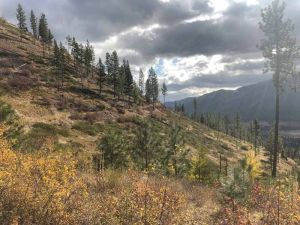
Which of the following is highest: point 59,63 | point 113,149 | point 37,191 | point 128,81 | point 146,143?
point 59,63

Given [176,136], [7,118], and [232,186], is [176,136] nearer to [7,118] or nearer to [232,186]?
[7,118]

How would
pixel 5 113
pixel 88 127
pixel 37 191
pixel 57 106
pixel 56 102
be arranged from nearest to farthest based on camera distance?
1. pixel 37 191
2. pixel 5 113
3. pixel 88 127
4. pixel 57 106
5. pixel 56 102

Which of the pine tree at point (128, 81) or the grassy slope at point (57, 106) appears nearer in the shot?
the grassy slope at point (57, 106)

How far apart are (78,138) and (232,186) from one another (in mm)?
48164

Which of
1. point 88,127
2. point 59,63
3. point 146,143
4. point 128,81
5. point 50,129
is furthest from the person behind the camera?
point 128,81

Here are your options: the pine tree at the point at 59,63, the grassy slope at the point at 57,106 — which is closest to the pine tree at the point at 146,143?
the grassy slope at the point at 57,106

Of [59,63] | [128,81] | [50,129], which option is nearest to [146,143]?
[50,129]

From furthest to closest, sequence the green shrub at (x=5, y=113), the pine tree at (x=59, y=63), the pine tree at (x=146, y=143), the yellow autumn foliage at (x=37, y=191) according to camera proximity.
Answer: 1. the pine tree at (x=59, y=63)
2. the pine tree at (x=146, y=143)
3. the green shrub at (x=5, y=113)
4. the yellow autumn foliage at (x=37, y=191)

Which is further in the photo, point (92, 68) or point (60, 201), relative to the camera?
point (92, 68)

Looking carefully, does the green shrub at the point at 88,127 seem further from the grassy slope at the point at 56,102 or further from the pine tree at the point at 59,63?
the pine tree at the point at 59,63

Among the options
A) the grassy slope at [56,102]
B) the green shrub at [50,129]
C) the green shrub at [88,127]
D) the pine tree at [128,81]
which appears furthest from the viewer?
the pine tree at [128,81]

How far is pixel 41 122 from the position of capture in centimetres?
5806

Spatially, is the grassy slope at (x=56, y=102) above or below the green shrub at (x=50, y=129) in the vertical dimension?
above

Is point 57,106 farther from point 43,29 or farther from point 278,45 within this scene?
point 43,29
